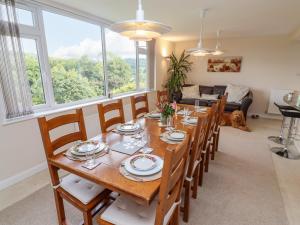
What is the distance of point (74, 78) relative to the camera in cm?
322

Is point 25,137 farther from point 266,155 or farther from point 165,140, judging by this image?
point 266,155

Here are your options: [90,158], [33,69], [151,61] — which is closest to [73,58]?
[33,69]

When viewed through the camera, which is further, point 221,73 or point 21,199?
point 221,73

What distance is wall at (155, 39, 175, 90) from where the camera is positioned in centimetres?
534

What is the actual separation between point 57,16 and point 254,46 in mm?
5070

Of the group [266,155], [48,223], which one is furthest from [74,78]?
[266,155]

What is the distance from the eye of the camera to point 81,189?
1.40 meters

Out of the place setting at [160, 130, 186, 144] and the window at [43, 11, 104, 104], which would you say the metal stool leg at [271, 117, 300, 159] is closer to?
the place setting at [160, 130, 186, 144]

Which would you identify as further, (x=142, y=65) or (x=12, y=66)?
(x=142, y=65)

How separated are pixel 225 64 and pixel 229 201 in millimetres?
4599

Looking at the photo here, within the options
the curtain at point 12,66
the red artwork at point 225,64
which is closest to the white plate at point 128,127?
the curtain at point 12,66

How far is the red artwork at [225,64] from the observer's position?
5387mm

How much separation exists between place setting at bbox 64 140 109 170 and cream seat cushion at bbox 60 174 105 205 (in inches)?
10.2

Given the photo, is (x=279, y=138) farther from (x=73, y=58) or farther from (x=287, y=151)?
(x=73, y=58)
